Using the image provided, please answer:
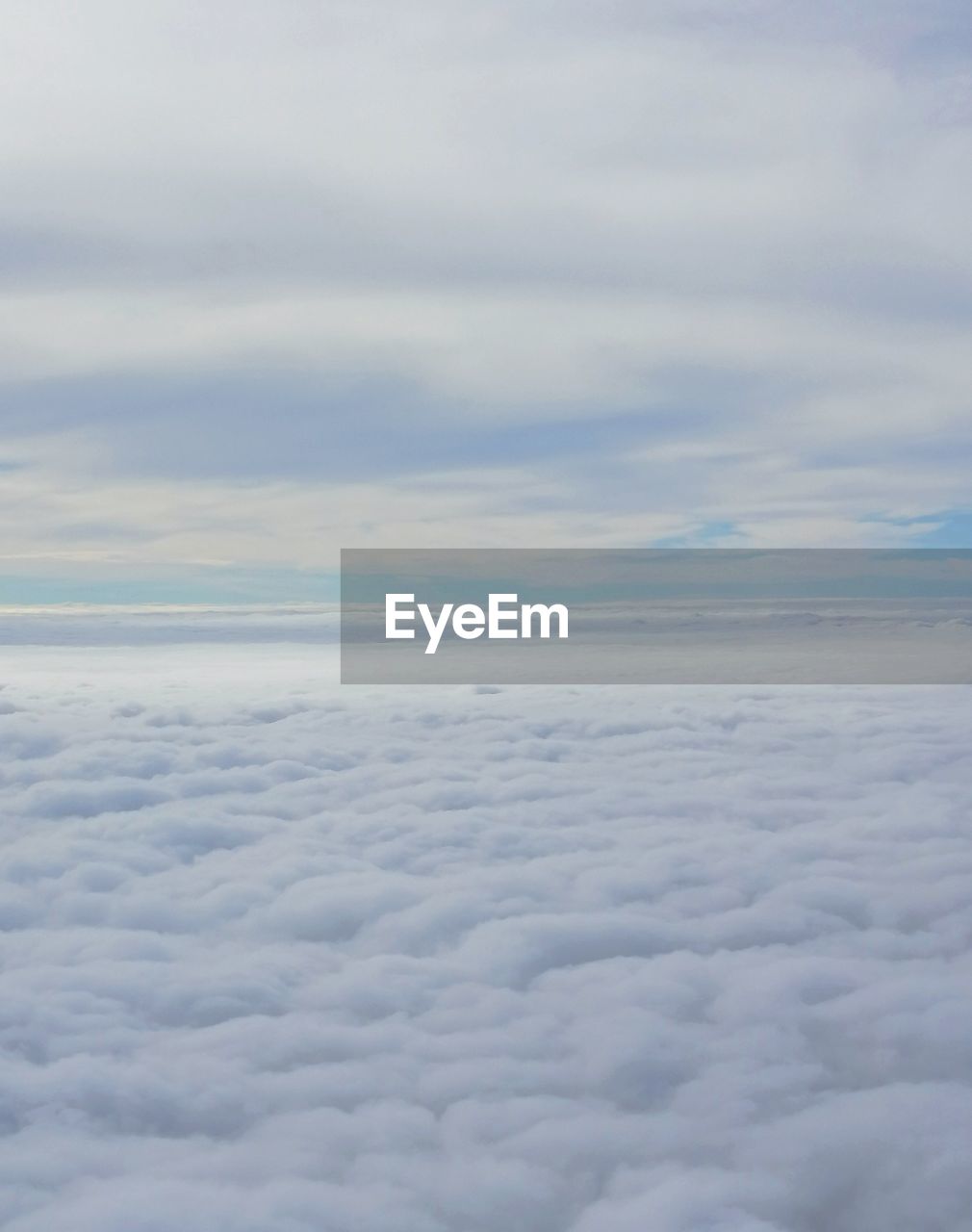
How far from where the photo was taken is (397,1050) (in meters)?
11.1

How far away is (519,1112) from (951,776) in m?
19.8

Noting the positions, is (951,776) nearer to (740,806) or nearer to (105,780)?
(740,806)

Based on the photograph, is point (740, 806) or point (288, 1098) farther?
point (740, 806)

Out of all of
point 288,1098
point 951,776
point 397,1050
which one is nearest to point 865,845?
point 951,776

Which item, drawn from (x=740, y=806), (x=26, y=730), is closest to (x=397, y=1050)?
(x=740, y=806)

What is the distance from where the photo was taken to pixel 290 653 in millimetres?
72688

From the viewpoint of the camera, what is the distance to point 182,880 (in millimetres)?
17547

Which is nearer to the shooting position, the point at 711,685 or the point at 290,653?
the point at 711,685

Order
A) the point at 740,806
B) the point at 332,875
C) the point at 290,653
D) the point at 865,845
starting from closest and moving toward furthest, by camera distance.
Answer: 1. the point at 332,875
2. the point at 865,845
3. the point at 740,806
4. the point at 290,653

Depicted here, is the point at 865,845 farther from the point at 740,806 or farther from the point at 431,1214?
the point at 431,1214

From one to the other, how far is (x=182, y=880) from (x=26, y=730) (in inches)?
646

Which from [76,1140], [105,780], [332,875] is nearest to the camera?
[76,1140]

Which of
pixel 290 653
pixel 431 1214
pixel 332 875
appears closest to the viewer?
pixel 431 1214

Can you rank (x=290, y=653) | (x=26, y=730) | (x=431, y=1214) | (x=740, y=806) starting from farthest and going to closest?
(x=290, y=653) → (x=26, y=730) → (x=740, y=806) → (x=431, y=1214)
